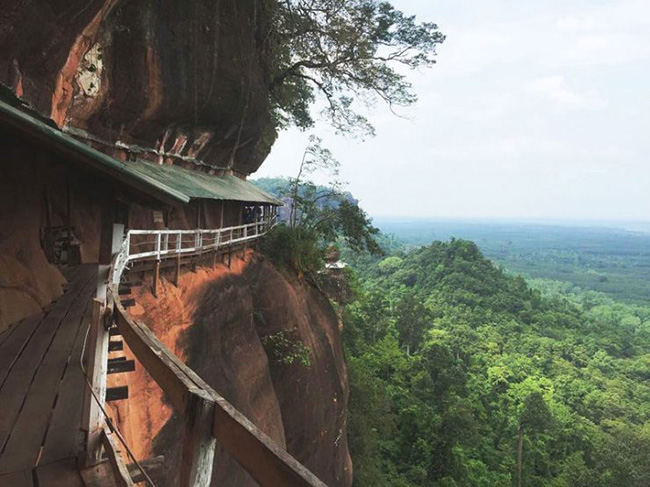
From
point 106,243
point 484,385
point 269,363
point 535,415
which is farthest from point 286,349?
point 484,385

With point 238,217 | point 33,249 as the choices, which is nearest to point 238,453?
point 33,249

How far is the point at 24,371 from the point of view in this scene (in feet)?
15.0

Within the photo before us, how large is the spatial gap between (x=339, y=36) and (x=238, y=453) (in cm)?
1786

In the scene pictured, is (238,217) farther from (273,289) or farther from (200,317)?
(200,317)

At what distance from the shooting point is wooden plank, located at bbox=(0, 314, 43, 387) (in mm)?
4605

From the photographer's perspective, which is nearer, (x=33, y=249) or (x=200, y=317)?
(x=33, y=249)

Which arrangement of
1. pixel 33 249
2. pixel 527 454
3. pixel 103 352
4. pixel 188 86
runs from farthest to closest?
pixel 527 454 < pixel 188 86 < pixel 33 249 < pixel 103 352

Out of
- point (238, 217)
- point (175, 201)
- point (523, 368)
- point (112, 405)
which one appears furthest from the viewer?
point (523, 368)

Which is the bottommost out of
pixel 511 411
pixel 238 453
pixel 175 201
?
pixel 511 411

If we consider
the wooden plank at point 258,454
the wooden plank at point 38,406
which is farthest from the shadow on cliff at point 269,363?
the wooden plank at point 258,454

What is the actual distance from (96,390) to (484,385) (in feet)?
172

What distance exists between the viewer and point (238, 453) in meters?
1.58

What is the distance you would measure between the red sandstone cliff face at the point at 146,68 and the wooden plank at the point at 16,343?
3.66m

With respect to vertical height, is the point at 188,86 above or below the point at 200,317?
above
